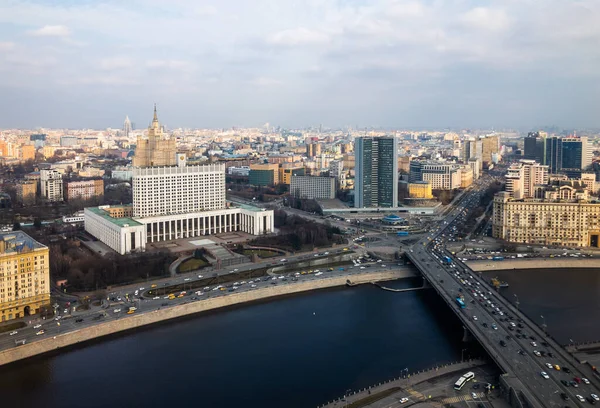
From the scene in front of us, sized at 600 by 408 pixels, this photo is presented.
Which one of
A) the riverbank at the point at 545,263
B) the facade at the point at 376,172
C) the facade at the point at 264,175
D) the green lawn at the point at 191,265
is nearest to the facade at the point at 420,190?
the facade at the point at 376,172

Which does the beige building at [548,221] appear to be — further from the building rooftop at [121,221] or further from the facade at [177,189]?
the building rooftop at [121,221]

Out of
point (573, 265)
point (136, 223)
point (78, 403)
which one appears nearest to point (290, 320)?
point (78, 403)

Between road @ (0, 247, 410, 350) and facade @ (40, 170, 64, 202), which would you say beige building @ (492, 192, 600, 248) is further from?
facade @ (40, 170, 64, 202)

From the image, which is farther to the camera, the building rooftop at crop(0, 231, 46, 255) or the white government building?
the white government building

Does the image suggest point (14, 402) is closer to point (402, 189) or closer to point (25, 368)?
point (25, 368)

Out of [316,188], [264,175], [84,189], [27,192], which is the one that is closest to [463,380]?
[316,188]

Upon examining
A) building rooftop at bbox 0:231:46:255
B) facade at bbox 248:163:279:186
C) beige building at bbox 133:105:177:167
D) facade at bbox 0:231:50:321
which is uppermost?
beige building at bbox 133:105:177:167

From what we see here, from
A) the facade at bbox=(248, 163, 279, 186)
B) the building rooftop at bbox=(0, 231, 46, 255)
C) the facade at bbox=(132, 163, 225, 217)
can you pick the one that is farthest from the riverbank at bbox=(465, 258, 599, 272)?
the facade at bbox=(248, 163, 279, 186)

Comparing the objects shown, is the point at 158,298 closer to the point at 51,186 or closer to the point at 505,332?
the point at 505,332
